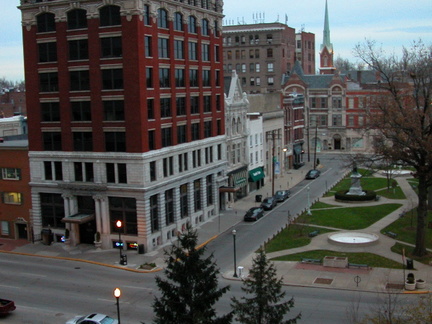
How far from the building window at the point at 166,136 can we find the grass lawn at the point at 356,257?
47.7 feet

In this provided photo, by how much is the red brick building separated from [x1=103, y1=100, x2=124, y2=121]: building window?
83 mm

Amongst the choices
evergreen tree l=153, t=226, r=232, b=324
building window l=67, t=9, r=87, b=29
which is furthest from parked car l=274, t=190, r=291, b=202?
evergreen tree l=153, t=226, r=232, b=324

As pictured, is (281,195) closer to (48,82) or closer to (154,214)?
(154,214)

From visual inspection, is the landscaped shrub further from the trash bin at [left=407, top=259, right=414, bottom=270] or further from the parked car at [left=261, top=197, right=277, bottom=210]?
the trash bin at [left=407, top=259, right=414, bottom=270]

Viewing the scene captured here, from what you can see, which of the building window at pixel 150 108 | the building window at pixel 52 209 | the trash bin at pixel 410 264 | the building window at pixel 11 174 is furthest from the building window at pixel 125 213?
the trash bin at pixel 410 264

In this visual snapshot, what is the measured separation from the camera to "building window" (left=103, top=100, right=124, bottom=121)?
1877 inches

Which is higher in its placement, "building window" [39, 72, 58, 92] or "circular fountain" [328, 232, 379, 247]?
"building window" [39, 72, 58, 92]

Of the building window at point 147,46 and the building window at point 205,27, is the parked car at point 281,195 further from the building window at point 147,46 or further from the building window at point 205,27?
the building window at point 147,46

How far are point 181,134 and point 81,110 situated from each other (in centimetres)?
977

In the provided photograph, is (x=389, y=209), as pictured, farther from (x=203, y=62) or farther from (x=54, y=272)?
(x=54, y=272)

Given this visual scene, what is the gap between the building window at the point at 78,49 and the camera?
4838cm

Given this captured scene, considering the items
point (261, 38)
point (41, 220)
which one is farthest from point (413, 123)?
point (261, 38)

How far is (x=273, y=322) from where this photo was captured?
21.0 meters

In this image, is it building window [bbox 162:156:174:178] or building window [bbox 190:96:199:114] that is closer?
building window [bbox 162:156:174:178]
